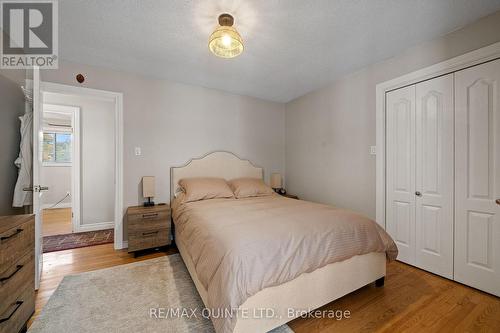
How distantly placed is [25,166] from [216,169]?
2145 millimetres

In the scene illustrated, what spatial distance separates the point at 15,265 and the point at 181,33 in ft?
7.18

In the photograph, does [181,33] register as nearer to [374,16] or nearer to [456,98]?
[374,16]

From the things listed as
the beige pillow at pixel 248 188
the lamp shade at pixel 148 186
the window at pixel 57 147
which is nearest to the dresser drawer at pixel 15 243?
the lamp shade at pixel 148 186

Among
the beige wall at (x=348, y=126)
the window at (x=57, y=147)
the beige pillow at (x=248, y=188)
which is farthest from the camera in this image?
the window at (x=57, y=147)

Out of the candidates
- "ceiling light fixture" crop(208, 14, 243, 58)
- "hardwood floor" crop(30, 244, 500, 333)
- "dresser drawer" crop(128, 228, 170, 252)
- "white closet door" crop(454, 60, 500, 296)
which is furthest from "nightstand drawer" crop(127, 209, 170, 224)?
"white closet door" crop(454, 60, 500, 296)

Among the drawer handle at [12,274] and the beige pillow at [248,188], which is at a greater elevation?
the beige pillow at [248,188]

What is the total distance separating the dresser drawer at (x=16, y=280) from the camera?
1130 mm

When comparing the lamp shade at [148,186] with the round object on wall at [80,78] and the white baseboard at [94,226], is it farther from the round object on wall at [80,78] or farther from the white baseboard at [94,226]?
the white baseboard at [94,226]

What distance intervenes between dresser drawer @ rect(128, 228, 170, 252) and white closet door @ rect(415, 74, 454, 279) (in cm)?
298

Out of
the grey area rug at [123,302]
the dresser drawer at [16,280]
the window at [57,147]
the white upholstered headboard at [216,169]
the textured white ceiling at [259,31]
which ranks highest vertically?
the textured white ceiling at [259,31]

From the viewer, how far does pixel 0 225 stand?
123cm

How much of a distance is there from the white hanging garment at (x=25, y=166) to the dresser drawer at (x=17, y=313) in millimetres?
936

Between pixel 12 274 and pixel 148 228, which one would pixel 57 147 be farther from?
pixel 12 274

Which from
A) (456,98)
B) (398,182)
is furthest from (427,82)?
(398,182)
